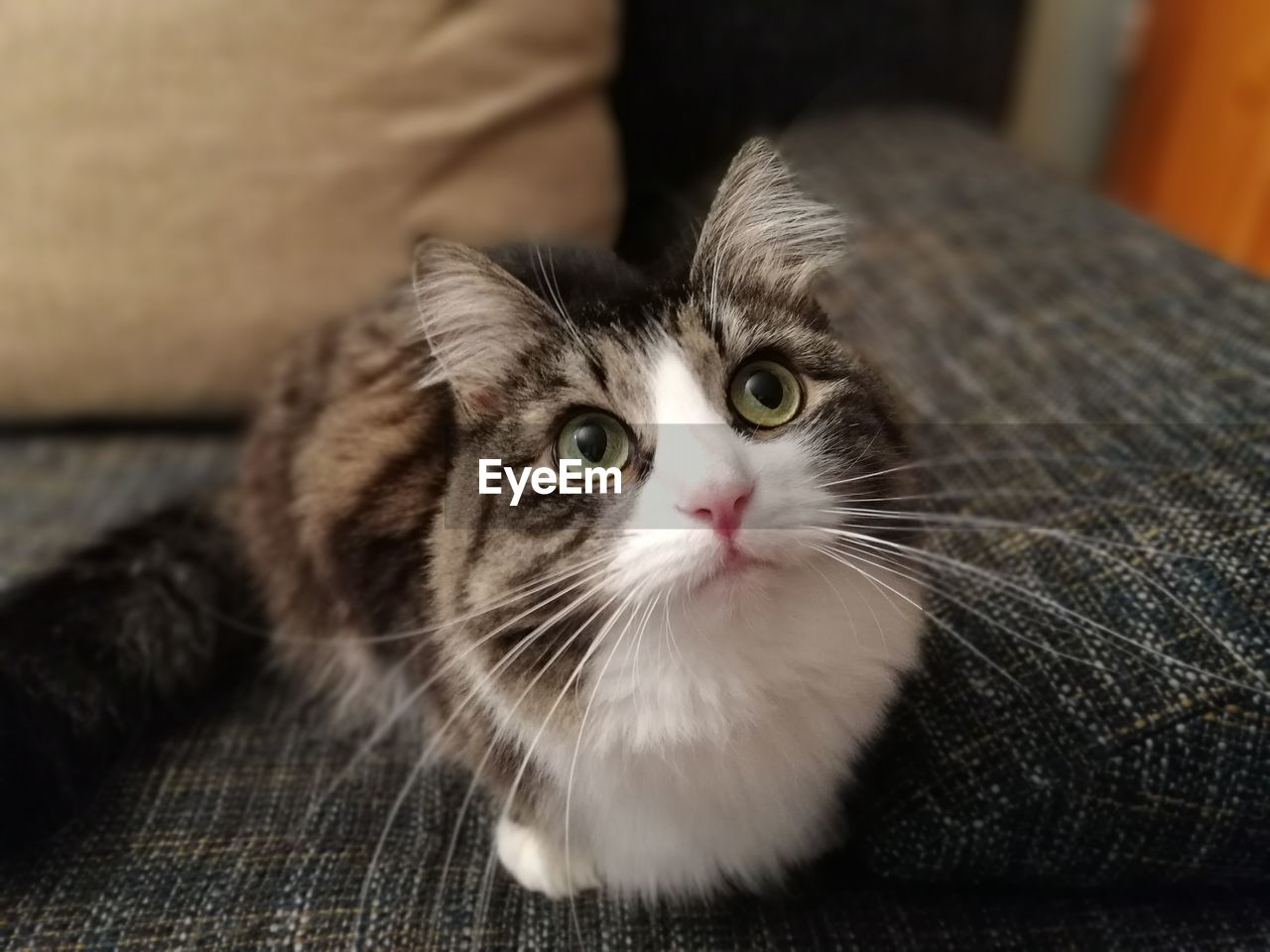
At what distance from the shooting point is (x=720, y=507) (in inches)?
21.3

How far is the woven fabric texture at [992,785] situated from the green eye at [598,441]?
0.20 metres

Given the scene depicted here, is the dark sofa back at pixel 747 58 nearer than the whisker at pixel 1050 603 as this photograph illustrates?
No

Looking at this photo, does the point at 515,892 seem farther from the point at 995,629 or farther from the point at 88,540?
the point at 88,540

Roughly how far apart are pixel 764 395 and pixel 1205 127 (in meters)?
1.75

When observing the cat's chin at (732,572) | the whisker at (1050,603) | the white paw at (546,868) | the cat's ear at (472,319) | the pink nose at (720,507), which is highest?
the cat's ear at (472,319)

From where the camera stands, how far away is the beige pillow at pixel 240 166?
1.12m

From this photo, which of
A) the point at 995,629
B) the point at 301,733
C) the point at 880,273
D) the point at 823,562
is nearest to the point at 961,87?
the point at 880,273

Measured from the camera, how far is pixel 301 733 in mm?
871

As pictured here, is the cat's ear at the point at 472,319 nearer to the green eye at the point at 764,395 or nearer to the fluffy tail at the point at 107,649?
the green eye at the point at 764,395

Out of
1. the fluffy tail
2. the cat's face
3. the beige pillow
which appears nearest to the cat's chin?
the cat's face

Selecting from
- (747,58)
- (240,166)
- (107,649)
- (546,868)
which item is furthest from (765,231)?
(747,58)

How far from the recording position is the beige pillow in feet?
3.68

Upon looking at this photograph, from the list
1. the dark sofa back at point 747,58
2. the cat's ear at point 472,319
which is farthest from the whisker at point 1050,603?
the dark sofa back at point 747,58

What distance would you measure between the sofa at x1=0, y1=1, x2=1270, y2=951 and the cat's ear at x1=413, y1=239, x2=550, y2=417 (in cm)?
11
